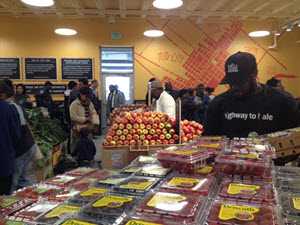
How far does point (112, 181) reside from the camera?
1477 millimetres

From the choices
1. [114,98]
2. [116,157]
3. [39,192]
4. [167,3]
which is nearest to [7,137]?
→ [116,157]

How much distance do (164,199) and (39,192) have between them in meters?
0.59

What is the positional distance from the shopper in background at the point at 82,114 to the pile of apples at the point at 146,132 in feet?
7.28

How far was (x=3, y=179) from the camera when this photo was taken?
3754 millimetres

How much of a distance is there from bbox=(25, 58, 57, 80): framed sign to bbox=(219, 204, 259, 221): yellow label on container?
10612mm

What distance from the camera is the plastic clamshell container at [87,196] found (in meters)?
1.28

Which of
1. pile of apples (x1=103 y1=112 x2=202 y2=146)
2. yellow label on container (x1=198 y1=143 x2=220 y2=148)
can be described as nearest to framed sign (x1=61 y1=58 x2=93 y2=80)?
pile of apples (x1=103 y1=112 x2=202 y2=146)

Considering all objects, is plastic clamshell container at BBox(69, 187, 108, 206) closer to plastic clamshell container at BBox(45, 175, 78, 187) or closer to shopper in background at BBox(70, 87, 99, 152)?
plastic clamshell container at BBox(45, 175, 78, 187)

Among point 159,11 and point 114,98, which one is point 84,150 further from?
point 159,11

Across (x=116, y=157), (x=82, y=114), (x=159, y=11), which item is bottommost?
(x=116, y=157)

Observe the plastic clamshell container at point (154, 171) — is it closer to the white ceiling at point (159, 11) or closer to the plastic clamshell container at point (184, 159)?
the plastic clamshell container at point (184, 159)

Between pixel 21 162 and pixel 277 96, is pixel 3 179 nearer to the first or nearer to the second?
pixel 21 162

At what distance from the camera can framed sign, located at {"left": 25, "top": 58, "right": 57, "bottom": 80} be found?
11.0 metres

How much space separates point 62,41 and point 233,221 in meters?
10.8
